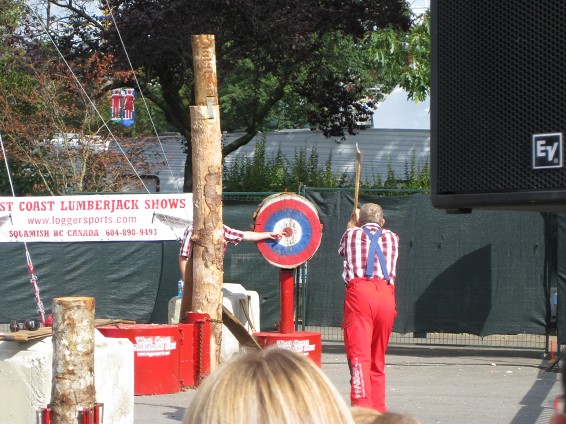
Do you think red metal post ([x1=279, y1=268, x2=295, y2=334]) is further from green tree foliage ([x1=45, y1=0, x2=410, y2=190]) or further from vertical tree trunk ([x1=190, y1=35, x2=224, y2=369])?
green tree foliage ([x1=45, y1=0, x2=410, y2=190])

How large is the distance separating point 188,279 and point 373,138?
17.2 metres

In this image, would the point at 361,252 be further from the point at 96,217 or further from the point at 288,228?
the point at 96,217

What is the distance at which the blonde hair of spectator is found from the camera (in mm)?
1650

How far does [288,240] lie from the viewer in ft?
33.3

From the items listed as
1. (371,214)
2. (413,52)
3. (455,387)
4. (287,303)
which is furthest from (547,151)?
(413,52)

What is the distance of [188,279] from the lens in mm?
9961

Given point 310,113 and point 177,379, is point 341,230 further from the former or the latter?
point 310,113

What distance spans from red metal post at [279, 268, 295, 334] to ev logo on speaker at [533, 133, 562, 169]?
26.4ft

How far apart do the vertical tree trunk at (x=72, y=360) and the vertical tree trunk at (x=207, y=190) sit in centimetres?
378

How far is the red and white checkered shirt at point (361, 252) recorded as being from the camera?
777cm

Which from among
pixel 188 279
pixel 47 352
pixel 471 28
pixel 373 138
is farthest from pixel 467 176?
pixel 373 138

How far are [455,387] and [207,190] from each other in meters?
3.53

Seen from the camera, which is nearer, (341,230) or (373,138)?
(341,230)

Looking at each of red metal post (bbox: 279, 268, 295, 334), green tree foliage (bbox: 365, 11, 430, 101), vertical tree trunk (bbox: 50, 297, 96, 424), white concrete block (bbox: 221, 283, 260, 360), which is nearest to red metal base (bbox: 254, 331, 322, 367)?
red metal post (bbox: 279, 268, 295, 334)
